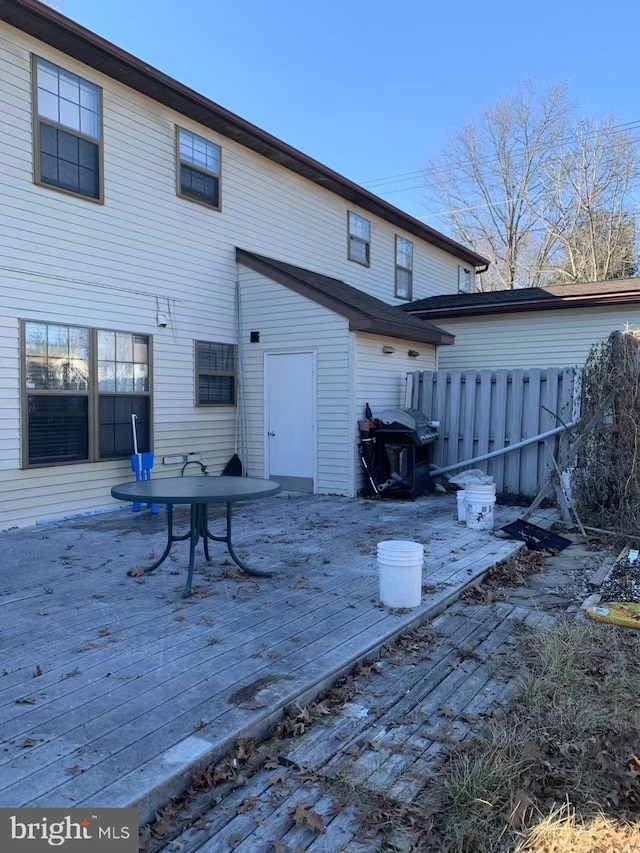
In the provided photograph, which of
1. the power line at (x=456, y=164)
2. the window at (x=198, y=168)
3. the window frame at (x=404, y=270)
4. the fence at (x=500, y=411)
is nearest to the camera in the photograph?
the fence at (x=500, y=411)

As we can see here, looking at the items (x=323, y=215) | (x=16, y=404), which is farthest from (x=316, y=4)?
(x=16, y=404)

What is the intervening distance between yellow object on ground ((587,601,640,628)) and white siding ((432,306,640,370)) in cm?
749

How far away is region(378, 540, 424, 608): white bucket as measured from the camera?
4.02 meters

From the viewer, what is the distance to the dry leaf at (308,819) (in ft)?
6.81

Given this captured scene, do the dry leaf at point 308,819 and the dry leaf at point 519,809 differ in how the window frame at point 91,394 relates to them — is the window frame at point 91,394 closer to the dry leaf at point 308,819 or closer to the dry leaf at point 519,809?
the dry leaf at point 308,819

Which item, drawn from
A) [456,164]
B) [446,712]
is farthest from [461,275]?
[446,712]

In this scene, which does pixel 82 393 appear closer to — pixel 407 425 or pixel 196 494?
pixel 196 494

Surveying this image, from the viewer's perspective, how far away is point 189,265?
28.2ft

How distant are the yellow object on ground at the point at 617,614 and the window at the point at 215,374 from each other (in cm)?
619

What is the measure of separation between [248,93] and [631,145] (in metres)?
13.8

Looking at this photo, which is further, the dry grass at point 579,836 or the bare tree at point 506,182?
the bare tree at point 506,182

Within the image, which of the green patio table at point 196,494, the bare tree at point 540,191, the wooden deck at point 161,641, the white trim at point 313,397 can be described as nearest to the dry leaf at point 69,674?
the wooden deck at point 161,641

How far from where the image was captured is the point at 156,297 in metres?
8.09

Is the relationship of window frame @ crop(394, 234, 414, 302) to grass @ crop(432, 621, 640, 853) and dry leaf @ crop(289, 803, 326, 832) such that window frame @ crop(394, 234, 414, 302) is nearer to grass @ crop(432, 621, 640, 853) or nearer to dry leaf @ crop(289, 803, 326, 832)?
grass @ crop(432, 621, 640, 853)
